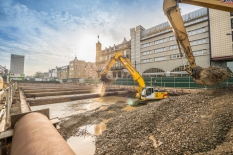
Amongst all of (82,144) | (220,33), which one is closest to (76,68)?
(220,33)

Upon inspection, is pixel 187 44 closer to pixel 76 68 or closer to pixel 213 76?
pixel 213 76

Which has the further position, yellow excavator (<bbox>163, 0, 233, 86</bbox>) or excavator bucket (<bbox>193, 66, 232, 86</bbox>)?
excavator bucket (<bbox>193, 66, 232, 86</bbox>)

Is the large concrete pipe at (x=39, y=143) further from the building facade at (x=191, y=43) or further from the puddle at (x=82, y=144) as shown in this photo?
the building facade at (x=191, y=43)

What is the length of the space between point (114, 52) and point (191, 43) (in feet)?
88.6

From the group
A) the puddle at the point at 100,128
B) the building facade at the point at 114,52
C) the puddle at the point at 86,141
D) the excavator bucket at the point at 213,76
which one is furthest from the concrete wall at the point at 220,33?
the puddle at the point at 86,141

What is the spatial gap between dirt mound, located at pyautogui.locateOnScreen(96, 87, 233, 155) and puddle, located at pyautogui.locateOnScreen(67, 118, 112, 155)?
389 mm

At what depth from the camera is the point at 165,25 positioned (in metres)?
34.5

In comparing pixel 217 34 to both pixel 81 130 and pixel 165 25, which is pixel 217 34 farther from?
pixel 81 130

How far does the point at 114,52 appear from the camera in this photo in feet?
156

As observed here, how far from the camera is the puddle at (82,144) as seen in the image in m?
4.61

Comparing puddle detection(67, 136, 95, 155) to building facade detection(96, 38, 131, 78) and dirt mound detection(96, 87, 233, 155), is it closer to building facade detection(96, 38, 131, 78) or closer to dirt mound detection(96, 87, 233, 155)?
dirt mound detection(96, 87, 233, 155)

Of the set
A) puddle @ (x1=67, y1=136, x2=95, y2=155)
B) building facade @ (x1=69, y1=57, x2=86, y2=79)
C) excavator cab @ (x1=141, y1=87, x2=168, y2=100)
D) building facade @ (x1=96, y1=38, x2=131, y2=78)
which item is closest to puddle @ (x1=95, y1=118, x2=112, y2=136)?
puddle @ (x1=67, y1=136, x2=95, y2=155)

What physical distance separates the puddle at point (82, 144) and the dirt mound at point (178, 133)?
1.11 ft

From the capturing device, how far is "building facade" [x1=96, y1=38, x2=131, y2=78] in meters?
43.3
